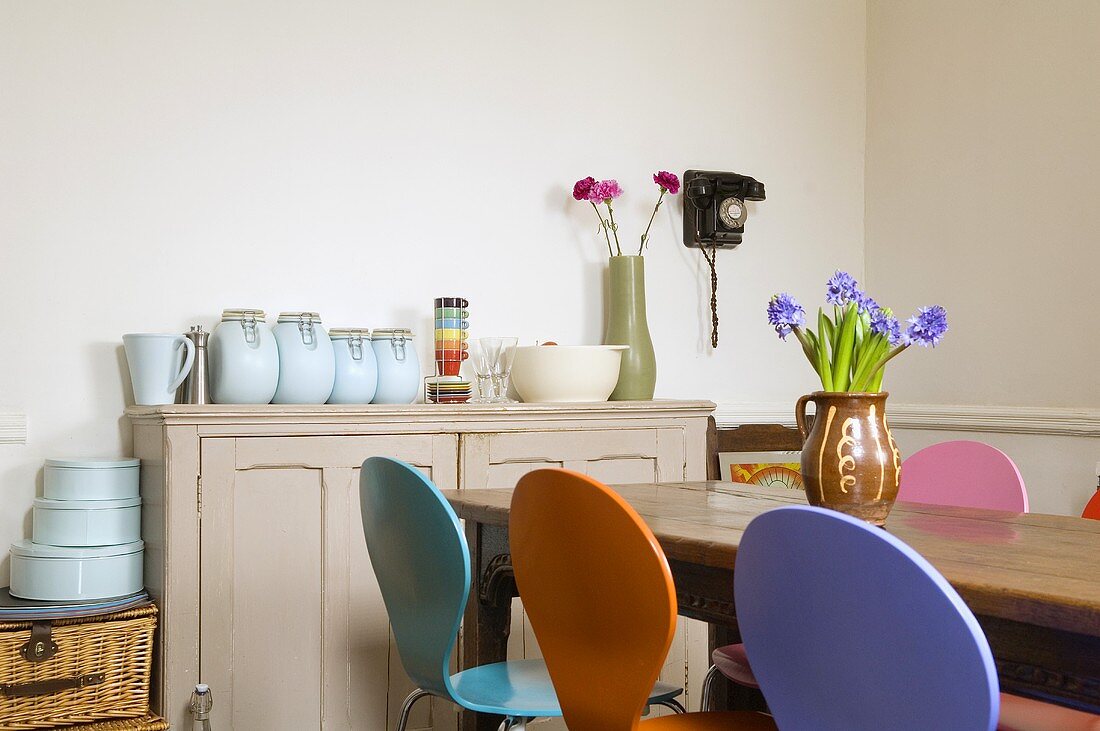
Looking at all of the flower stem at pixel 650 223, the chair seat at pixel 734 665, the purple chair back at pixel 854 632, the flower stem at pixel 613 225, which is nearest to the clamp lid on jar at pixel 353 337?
the flower stem at pixel 613 225

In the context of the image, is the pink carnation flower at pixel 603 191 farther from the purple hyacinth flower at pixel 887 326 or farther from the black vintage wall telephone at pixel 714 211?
the purple hyacinth flower at pixel 887 326

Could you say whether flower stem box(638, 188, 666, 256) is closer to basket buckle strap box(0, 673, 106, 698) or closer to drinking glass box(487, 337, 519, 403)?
drinking glass box(487, 337, 519, 403)

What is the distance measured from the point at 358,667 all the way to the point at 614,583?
1.49 meters

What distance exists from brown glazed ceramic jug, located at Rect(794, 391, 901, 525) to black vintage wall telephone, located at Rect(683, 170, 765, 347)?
2135mm

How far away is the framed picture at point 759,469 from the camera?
138 inches

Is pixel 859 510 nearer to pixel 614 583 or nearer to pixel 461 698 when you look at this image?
pixel 614 583

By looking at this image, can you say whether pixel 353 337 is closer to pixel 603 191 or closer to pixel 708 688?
pixel 603 191

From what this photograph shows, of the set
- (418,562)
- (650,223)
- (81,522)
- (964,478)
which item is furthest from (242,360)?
(964,478)

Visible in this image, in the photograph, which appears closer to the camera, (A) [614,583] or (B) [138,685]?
(A) [614,583]

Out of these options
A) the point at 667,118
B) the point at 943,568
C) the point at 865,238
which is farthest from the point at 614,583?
the point at 865,238

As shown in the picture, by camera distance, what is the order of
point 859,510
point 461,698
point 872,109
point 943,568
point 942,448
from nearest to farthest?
1. point 943,568
2. point 859,510
3. point 461,698
4. point 942,448
5. point 872,109

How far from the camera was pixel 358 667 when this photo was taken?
8.45 feet

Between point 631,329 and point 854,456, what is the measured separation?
179 centimetres

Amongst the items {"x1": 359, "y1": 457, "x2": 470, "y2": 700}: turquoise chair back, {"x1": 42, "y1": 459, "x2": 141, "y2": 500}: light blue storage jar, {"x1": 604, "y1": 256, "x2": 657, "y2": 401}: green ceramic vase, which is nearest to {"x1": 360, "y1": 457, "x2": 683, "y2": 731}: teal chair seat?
{"x1": 359, "y1": 457, "x2": 470, "y2": 700}: turquoise chair back
